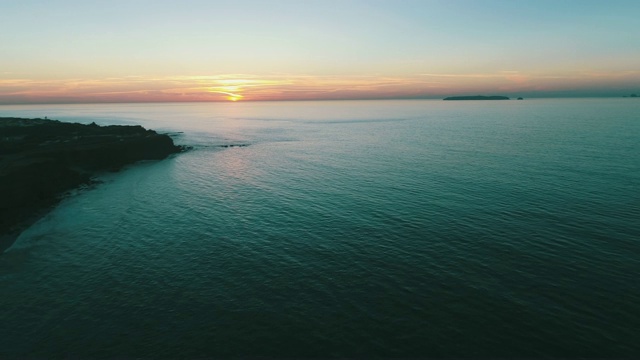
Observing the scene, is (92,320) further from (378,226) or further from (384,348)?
(378,226)

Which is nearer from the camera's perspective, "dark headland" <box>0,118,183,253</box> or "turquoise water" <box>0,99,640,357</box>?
"turquoise water" <box>0,99,640,357</box>

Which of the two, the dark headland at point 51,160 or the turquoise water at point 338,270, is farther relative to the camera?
the dark headland at point 51,160

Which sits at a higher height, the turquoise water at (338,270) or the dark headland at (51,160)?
the dark headland at (51,160)

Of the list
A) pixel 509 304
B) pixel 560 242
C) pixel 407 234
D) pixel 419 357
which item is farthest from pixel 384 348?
pixel 560 242

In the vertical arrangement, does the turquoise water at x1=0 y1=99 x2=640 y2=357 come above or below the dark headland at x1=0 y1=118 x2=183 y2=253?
below
